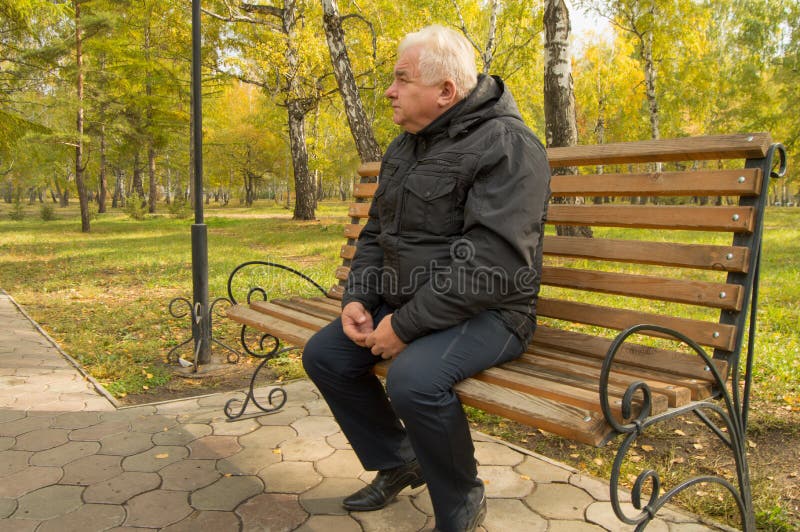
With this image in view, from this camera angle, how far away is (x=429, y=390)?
192cm

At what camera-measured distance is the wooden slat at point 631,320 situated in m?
2.13

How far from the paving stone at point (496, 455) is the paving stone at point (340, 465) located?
1.94 feet

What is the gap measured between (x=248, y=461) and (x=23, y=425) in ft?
4.52

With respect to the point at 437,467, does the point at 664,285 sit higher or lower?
higher

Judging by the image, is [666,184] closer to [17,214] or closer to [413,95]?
[413,95]

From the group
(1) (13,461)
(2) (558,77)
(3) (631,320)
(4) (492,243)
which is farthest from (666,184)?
(2) (558,77)

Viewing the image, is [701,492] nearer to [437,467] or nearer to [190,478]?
[437,467]

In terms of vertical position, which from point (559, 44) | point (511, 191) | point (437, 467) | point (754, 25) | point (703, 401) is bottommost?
point (437, 467)

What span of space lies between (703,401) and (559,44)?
7095mm

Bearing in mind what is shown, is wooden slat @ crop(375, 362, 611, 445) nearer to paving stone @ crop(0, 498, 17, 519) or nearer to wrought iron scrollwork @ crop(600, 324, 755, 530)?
wrought iron scrollwork @ crop(600, 324, 755, 530)

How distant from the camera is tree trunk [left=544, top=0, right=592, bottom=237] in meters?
8.01

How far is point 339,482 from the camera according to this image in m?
2.69

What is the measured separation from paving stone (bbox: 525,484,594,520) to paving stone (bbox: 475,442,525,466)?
0.85ft

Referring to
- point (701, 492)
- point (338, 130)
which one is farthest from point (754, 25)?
point (701, 492)
